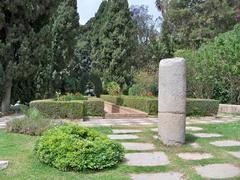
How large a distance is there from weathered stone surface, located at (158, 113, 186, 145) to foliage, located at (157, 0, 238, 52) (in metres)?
25.5

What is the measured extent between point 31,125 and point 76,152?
11.4ft

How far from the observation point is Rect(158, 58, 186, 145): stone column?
23.9 feet

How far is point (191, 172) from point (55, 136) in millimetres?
2164

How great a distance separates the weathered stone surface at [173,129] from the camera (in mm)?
7289

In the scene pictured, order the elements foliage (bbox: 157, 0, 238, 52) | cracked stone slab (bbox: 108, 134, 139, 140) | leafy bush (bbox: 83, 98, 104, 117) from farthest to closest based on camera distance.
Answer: foliage (bbox: 157, 0, 238, 52)
leafy bush (bbox: 83, 98, 104, 117)
cracked stone slab (bbox: 108, 134, 139, 140)

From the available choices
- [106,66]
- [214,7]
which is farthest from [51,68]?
[214,7]

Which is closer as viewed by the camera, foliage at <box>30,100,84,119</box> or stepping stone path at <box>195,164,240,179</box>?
stepping stone path at <box>195,164,240,179</box>

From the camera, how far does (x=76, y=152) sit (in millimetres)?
5562

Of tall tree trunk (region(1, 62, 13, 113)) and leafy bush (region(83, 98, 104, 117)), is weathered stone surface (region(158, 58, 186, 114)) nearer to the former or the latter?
leafy bush (region(83, 98, 104, 117))

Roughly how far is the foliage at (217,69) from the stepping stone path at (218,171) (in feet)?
33.9

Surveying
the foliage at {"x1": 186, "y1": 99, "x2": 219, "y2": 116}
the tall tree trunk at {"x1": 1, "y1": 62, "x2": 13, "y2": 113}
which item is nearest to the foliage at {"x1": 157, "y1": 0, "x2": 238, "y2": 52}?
the foliage at {"x1": 186, "y1": 99, "x2": 219, "y2": 116}

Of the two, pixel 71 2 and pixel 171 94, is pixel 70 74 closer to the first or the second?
pixel 71 2

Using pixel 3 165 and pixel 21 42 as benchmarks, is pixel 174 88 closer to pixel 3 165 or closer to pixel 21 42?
pixel 3 165

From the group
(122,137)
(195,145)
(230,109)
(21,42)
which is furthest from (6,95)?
(195,145)
